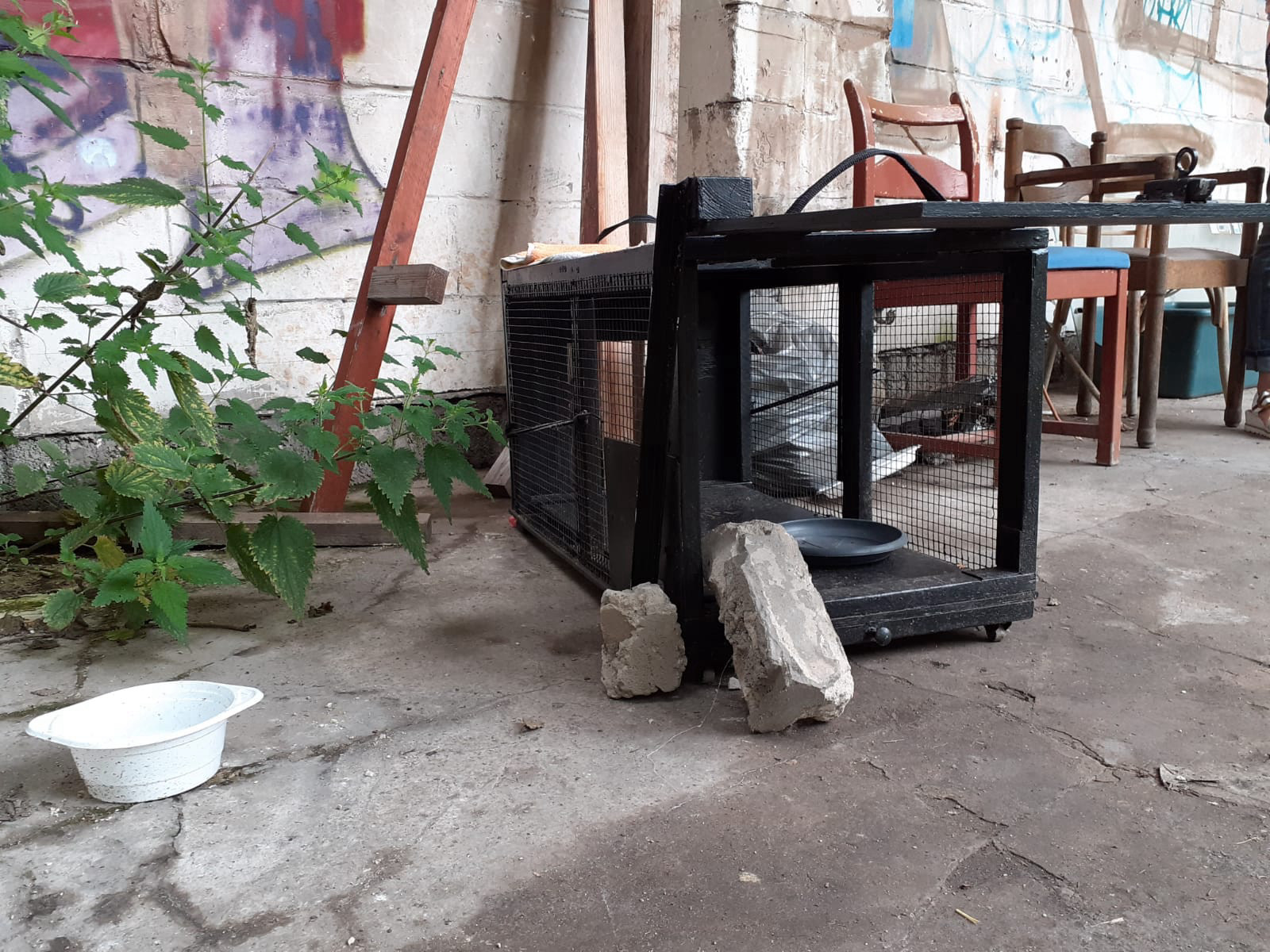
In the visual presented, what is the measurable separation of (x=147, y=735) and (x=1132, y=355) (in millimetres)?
4221

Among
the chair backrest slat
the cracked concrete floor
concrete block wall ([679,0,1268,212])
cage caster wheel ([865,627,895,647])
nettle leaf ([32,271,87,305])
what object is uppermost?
concrete block wall ([679,0,1268,212])

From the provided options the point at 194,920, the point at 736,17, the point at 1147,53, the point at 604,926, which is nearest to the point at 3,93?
the point at 194,920

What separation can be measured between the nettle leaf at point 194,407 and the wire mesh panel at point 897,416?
53.6 inches

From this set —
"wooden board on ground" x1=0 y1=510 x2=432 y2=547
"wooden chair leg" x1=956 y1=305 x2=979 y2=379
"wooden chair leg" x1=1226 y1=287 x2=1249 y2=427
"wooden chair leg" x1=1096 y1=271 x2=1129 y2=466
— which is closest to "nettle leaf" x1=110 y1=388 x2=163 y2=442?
"wooden board on ground" x1=0 y1=510 x2=432 y2=547

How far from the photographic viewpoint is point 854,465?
7.68 feet

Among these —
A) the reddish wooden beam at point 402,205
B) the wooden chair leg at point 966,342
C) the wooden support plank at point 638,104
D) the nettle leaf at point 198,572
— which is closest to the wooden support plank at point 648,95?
the wooden support plank at point 638,104

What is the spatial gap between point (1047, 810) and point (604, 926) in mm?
597

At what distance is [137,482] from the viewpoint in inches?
74.4

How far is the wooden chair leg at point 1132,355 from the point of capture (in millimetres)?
4172

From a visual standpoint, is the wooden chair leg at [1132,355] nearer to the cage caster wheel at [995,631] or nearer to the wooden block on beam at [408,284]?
the cage caster wheel at [995,631]

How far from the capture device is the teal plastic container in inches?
188

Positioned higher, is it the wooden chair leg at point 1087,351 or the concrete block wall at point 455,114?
the concrete block wall at point 455,114

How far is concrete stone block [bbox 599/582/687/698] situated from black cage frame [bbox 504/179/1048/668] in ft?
0.16

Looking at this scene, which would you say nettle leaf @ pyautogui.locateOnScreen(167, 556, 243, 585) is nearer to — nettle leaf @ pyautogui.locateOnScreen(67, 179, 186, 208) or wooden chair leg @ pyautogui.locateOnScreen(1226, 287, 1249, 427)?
nettle leaf @ pyautogui.locateOnScreen(67, 179, 186, 208)
